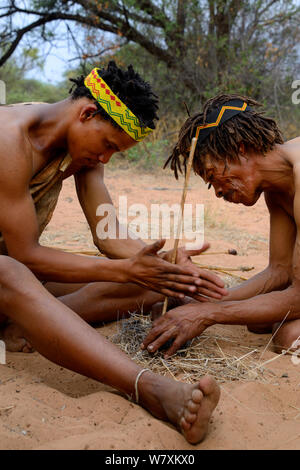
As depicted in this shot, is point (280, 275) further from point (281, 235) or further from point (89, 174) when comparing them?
point (89, 174)

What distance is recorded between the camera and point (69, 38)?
28.4 ft

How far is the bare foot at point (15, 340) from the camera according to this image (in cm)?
221

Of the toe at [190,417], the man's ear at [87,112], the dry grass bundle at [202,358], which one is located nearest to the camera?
the toe at [190,417]

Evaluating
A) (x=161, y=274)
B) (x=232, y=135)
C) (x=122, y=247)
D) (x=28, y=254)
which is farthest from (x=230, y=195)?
(x=28, y=254)

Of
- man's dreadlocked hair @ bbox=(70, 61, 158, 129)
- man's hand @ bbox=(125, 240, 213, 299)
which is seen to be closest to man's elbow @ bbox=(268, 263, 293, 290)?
man's hand @ bbox=(125, 240, 213, 299)

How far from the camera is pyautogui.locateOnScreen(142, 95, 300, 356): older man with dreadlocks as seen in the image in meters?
2.08

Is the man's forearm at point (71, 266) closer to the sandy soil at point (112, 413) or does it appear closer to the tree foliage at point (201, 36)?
the sandy soil at point (112, 413)

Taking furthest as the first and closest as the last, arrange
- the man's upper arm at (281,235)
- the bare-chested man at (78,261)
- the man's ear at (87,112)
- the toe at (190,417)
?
1. the man's upper arm at (281,235)
2. the man's ear at (87,112)
3. the bare-chested man at (78,261)
4. the toe at (190,417)

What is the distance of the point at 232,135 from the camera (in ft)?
7.11

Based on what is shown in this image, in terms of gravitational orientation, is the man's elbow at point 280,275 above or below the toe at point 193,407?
below

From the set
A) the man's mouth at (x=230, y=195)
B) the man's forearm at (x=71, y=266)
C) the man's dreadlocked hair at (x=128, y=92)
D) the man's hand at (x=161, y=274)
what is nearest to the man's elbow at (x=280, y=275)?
the man's mouth at (x=230, y=195)

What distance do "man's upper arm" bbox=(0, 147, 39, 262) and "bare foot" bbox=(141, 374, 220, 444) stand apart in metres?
0.89

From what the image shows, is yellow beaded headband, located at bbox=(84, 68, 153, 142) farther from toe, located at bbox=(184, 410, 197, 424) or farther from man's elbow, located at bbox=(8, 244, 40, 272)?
toe, located at bbox=(184, 410, 197, 424)

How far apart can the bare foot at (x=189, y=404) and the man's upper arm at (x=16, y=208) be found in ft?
2.93
